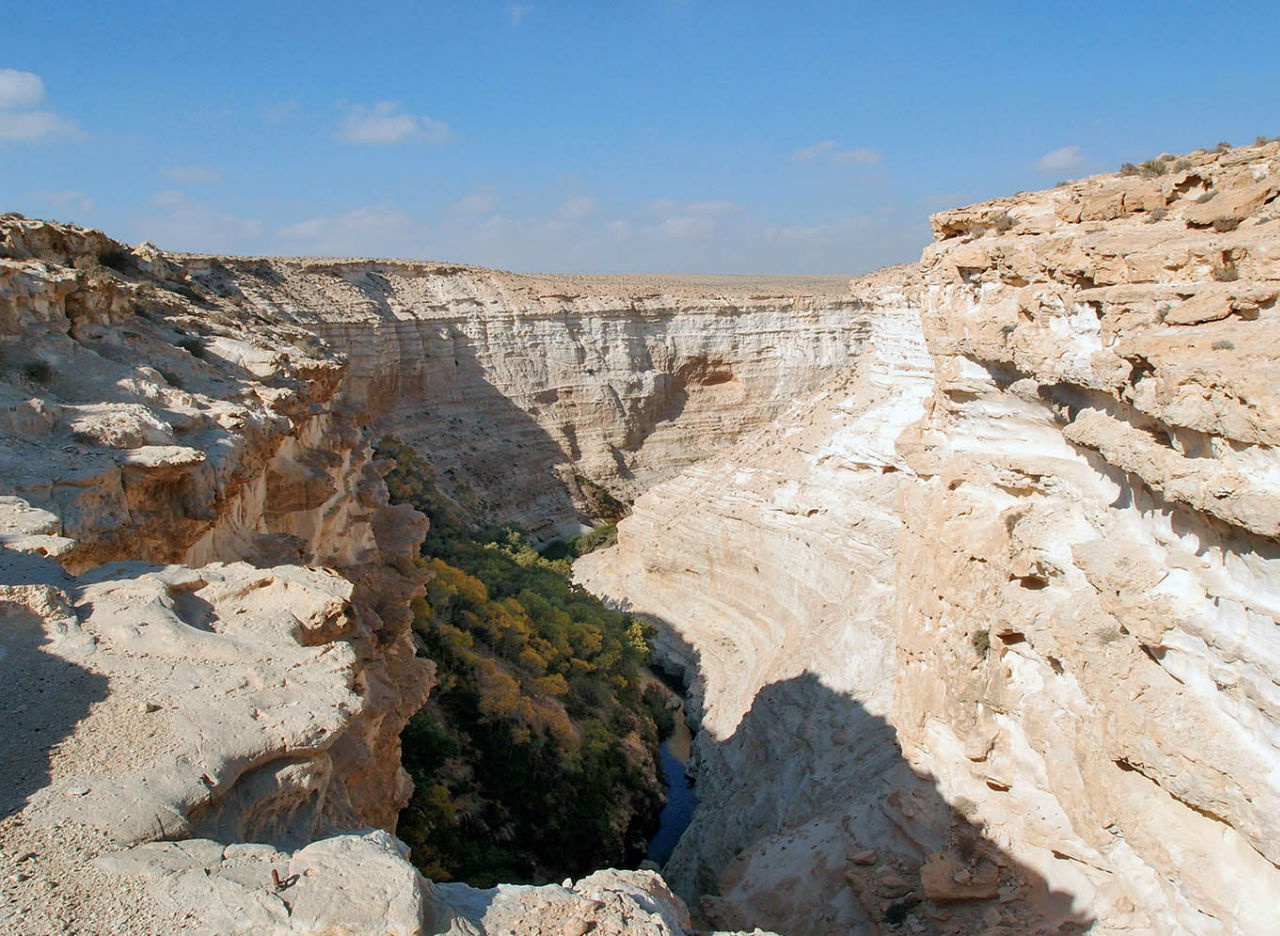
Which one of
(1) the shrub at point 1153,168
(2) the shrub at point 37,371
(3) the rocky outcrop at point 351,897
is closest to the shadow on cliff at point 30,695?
(3) the rocky outcrop at point 351,897

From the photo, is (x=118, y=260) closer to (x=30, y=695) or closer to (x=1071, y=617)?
(x=30, y=695)

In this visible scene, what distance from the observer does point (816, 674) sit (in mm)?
14516

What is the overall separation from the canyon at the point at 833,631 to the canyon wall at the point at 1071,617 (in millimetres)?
30

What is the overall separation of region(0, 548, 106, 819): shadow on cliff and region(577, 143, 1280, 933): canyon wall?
5.47m

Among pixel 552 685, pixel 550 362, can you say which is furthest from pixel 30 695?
pixel 550 362

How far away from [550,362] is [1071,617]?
93.1 ft

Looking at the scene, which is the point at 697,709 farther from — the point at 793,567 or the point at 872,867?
the point at 872,867

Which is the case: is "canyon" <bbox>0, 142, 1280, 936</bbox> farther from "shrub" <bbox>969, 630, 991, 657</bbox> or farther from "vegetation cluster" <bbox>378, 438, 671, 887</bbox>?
"vegetation cluster" <bbox>378, 438, 671, 887</bbox>

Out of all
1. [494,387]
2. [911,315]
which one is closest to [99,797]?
[911,315]

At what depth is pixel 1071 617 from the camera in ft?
21.5

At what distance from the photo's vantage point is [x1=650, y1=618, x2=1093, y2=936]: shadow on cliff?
7715 millimetres

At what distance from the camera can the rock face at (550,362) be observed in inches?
1169

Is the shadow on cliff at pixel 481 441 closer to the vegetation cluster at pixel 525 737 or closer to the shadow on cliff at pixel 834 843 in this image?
the vegetation cluster at pixel 525 737

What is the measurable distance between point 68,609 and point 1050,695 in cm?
673
